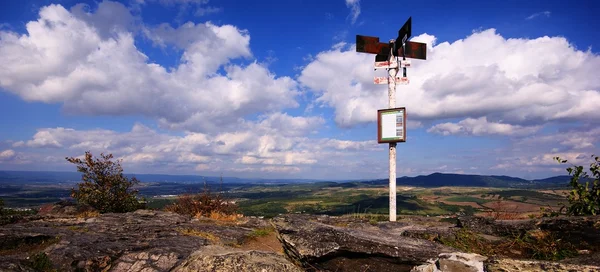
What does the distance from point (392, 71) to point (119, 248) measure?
12063 mm

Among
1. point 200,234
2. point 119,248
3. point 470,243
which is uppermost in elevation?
point 470,243

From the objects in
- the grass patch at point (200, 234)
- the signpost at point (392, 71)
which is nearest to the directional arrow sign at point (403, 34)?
the signpost at point (392, 71)

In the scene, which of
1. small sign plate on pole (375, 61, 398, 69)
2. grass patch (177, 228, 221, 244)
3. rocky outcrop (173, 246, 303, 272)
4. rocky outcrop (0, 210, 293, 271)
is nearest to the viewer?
rocky outcrop (173, 246, 303, 272)

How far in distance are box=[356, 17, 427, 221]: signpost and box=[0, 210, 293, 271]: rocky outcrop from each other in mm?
6914

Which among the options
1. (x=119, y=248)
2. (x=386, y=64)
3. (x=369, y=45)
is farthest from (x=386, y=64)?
(x=119, y=248)

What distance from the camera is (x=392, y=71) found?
14164mm

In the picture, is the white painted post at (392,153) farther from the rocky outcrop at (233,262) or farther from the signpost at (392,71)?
the rocky outcrop at (233,262)

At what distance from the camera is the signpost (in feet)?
44.0

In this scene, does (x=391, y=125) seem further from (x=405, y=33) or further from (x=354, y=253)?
(x=354, y=253)

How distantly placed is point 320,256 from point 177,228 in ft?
25.8

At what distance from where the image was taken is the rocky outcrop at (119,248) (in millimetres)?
6852

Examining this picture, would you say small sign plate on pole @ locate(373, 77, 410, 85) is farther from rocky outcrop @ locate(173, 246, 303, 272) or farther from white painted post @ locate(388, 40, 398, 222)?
rocky outcrop @ locate(173, 246, 303, 272)

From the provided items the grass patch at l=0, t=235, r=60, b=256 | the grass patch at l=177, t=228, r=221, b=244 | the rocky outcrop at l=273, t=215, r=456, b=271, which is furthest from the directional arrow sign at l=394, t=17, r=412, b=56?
the grass patch at l=0, t=235, r=60, b=256

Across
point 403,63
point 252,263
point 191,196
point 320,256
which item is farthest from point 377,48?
point 191,196
